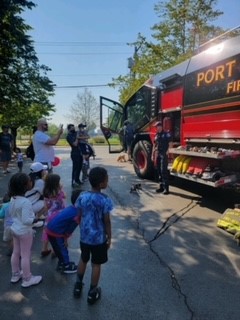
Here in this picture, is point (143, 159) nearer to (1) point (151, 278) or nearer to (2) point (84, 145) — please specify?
(2) point (84, 145)

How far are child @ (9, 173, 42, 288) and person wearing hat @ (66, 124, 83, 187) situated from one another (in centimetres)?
509

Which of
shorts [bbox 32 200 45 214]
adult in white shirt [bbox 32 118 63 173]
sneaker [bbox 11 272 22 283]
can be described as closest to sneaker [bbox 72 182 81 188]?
adult in white shirt [bbox 32 118 63 173]

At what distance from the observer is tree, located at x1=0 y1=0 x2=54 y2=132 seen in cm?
1341

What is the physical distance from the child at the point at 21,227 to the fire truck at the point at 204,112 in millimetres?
3717

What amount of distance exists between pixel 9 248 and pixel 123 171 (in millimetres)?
7883

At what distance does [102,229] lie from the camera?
9.93 ft

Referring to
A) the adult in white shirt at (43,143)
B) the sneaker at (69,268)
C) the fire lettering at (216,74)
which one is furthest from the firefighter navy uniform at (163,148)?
the sneaker at (69,268)

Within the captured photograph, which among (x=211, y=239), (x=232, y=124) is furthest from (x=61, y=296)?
(x=232, y=124)

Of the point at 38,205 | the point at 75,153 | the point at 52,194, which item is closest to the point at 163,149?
the point at 75,153

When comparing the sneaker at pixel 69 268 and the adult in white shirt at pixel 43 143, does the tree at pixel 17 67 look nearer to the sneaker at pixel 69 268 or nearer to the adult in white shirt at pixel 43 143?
the adult in white shirt at pixel 43 143

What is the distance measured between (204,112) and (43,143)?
3.29 meters

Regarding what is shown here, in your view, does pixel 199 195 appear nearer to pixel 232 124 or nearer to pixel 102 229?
pixel 232 124

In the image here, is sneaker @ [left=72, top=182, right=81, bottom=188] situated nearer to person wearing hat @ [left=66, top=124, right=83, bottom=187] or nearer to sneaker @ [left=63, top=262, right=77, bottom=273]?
person wearing hat @ [left=66, top=124, right=83, bottom=187]

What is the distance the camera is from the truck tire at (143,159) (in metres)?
9.62
